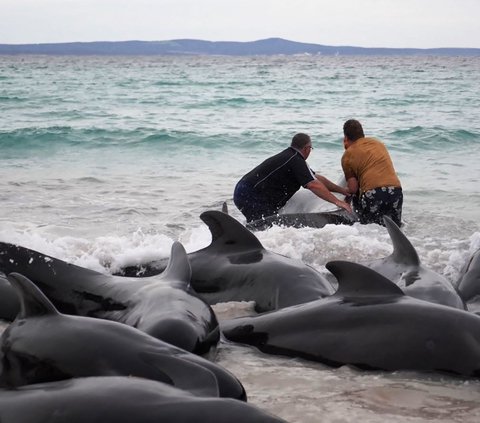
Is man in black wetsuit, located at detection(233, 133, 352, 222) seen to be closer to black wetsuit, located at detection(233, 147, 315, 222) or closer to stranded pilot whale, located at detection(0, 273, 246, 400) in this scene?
black wetsuit, located at detection(233, 147, 315, 222)

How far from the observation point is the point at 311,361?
16.3 ft

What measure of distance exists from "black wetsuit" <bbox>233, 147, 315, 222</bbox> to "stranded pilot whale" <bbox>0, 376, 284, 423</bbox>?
766 centimetres

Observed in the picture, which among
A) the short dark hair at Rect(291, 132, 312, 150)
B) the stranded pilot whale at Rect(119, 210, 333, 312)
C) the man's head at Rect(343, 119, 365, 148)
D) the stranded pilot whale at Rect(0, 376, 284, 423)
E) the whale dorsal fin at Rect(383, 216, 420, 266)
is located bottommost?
the stranded pilot whale at Rect(119, 210, 333, 312)

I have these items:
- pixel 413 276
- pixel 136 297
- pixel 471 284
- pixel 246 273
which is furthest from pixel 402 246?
pixel 136 297

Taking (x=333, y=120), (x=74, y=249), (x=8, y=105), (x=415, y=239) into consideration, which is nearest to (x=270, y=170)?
(x=415, y=239)

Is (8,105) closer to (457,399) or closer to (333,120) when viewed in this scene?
(333,120)

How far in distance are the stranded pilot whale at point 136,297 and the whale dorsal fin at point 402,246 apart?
1.71m

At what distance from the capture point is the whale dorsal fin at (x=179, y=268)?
17.5ft

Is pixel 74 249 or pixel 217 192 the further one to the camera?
pixel 217 192

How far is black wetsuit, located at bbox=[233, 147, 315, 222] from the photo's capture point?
428 inches

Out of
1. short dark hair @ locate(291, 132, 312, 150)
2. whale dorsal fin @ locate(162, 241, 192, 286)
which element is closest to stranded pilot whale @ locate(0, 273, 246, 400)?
whale dorsal fin @ locate(162, 241, 192, 286)

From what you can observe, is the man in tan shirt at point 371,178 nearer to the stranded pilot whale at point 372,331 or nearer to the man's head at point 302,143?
the man's head at point 302,143

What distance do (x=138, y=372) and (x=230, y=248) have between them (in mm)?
2968

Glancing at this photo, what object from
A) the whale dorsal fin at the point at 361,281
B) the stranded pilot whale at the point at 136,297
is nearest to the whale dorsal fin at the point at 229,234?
the stranded pilot whale at the point at 136,297
